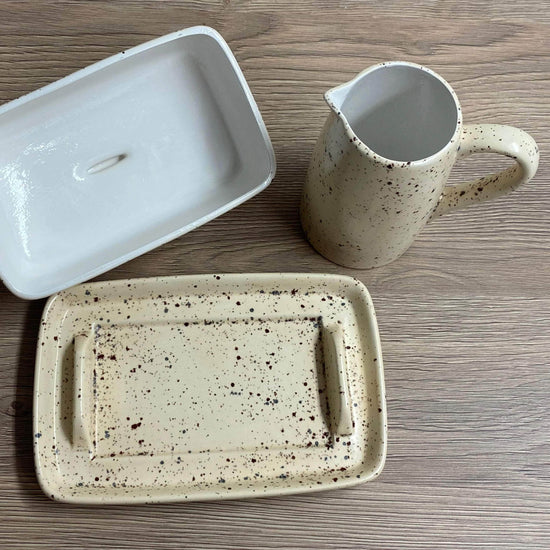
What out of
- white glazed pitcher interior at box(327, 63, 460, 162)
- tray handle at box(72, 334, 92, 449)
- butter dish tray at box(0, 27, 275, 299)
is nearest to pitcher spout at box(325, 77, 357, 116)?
white glazed pitcher interior at box(327, 63, 460, 162)

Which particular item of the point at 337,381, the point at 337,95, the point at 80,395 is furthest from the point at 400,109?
the point at 80,395

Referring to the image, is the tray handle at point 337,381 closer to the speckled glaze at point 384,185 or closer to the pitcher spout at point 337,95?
the speckled glaze at point 384,185

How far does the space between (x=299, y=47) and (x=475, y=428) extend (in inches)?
15.9

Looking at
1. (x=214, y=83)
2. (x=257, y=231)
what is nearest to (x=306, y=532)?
(x=257, y=231)

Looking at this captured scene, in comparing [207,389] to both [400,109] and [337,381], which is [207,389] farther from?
[400,109]

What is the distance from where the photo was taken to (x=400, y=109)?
1.80 ft

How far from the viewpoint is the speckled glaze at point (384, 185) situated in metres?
0.48

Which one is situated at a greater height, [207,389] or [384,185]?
[384,185]

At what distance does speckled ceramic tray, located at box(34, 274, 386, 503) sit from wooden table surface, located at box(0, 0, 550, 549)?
0.03 m

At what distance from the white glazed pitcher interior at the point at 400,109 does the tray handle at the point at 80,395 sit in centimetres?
30

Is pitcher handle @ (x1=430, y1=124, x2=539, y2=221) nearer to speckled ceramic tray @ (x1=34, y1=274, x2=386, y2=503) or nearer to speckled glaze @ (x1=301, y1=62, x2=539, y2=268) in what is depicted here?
speckled glaze @ (x1=301, y1=62, x2=539, y2=268)

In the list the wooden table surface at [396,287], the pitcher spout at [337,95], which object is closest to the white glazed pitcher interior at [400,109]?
the pitcher spout at [337,95]

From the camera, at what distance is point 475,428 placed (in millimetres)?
618

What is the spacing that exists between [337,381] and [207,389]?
0.11 m
